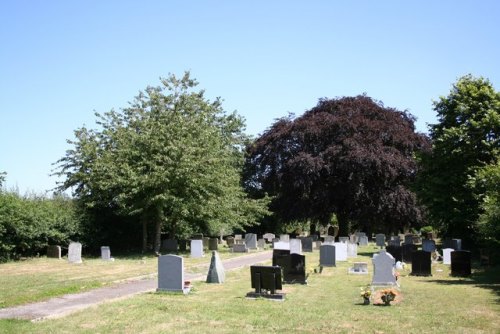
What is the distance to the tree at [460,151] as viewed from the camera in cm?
2788

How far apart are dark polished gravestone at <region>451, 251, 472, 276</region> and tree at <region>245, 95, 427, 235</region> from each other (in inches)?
865

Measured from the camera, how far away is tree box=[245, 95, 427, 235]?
140ft

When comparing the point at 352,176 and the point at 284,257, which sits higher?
the point at 352,176

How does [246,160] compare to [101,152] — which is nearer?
[101,152]

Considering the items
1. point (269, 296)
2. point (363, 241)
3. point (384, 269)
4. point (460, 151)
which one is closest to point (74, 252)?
point (269, 296)

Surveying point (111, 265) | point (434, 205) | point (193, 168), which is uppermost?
point (193, 168)

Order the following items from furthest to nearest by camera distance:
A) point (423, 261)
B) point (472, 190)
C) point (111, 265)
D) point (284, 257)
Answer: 1. point (472, 190)
2. point (111, 265)
3. point (423, 261)
4. point (284, 257)

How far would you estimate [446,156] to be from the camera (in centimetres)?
2942

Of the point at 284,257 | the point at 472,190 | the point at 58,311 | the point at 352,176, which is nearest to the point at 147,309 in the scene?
the point at 58,311

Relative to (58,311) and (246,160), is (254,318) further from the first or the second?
(246,160)

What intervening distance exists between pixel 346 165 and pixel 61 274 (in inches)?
1073

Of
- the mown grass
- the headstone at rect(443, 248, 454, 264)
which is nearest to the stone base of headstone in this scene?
the mown grass

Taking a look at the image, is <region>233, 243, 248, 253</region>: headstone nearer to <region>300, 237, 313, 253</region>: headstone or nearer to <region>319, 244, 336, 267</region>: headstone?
<region>300, 237, 313, 253</region>: headstone

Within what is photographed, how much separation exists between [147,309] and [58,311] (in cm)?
213
